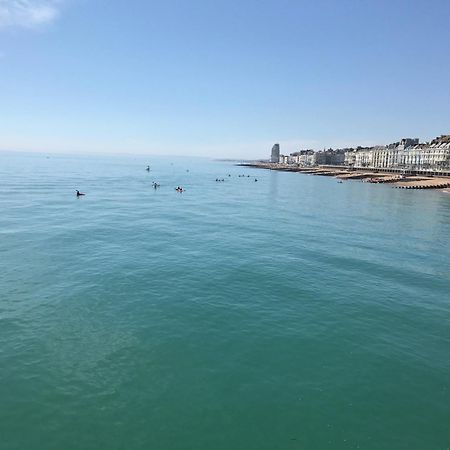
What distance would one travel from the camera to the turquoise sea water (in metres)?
15.0

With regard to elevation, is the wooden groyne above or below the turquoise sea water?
above

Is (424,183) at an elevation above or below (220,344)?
above

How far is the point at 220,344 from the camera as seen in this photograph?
21.3 meters

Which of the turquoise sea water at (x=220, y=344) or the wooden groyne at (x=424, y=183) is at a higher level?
the wooden groyne at (x=424, y=183)

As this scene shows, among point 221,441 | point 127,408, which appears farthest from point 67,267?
point 221,441

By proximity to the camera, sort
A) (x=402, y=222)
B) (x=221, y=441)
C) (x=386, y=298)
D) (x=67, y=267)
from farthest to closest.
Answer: (x=402, y=222)
(x=67, y=267)
(x=386, y=298)
(x=221, y=441)

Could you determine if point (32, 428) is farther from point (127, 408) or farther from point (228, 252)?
point (228, 252)

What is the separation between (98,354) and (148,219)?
42951mm

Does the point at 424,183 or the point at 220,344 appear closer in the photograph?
the point at 220,344

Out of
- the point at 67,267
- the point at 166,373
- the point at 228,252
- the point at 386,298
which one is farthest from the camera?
the point at 228,252

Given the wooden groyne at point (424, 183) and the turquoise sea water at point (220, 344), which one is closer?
the turquoise sea water at point (220, 344)

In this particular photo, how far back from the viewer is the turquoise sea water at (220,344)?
49.1 feet

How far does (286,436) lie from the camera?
14.7 metres

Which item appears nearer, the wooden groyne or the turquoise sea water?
the turquoise sea water
